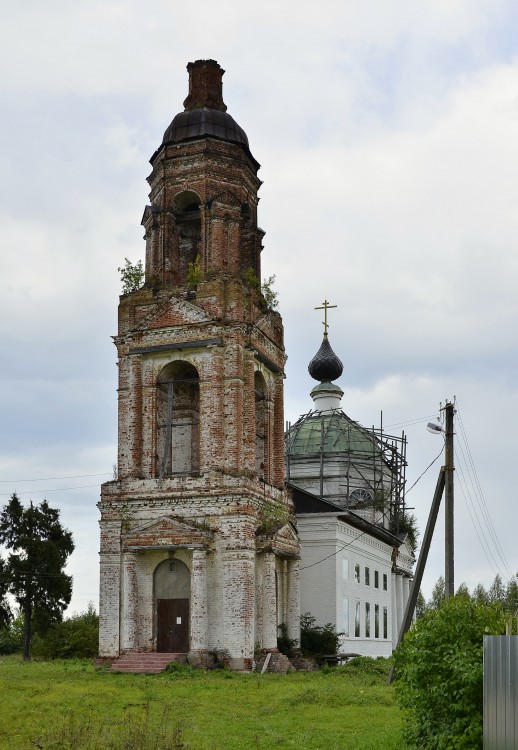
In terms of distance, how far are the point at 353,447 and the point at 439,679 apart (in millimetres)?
36448

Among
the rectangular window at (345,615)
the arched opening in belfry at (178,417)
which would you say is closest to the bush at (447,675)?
the arched opening in belfry at (178,417)

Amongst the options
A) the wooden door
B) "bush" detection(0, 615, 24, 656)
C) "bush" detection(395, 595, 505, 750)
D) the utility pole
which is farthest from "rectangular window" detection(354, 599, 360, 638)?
"bush" detection(395, 595, 505, 750)

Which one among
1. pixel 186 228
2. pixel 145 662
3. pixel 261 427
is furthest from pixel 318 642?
pixel 186 228

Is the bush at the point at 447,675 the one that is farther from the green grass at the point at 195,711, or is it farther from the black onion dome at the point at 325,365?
the black onion dome at the point at 325,365

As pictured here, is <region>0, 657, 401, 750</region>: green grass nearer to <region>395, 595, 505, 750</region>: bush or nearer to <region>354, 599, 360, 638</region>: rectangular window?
<region>395, 595, 505, 750</region>: bush

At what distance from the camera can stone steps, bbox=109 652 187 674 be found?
29286 millimetres

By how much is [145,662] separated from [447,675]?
1847cm

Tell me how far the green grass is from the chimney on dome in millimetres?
20120

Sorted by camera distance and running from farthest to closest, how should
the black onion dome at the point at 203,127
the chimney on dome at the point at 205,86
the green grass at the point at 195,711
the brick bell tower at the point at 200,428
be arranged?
the chimney on dome at the point at 205,86 → the black onion dome at the point at 203,127 → the brick bell tower at the point at 200,428 → the green grass at the point at 195,711

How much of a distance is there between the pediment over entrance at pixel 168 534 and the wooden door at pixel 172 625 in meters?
1.99

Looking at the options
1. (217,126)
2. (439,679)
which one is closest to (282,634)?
(217,126)

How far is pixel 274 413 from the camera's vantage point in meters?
35.3

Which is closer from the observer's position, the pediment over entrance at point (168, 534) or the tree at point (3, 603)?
the pediment over entrance at point (168, 534)

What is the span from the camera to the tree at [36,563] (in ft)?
124
